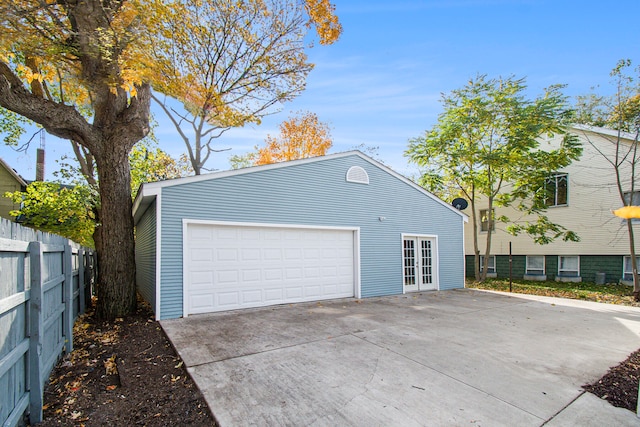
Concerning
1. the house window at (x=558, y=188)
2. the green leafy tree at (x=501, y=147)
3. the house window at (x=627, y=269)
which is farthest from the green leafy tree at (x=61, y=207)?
the house window at (x=627, y=269)

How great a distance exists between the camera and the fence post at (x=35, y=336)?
2.73 meters

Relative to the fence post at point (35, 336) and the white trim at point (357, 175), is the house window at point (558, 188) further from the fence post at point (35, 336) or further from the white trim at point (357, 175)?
the fence post at point (35, 336)

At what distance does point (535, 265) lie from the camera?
14.9 metres

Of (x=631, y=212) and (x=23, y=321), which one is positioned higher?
(x=631, y=212)

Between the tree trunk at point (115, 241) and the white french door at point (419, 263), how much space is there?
761cm

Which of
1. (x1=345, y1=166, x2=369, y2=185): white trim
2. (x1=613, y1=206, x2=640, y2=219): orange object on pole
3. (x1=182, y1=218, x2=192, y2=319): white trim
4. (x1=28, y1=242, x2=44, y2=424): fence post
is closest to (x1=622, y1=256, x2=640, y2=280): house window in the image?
(x1=345, y1=166, x2=369, y2=185): white trim

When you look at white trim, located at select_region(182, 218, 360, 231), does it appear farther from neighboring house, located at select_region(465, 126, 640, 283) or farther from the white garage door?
neighboring house, located at select_region(465, 126, 640, 283)

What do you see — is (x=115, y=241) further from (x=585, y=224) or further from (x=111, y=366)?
(x=585, y=224)

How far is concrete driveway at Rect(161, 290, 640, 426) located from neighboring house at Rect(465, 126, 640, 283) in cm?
701

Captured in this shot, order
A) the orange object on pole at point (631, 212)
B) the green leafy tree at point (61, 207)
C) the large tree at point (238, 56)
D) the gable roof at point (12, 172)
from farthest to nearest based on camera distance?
the gable roof at point (12, 172)
the green leafy tree at point (61, 207)
the large tree at point (238, 56)
the orange object on pole at point (631, 212)

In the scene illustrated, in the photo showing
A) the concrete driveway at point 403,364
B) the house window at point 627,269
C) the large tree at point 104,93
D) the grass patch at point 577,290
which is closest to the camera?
the concrete driveway at point 403,364

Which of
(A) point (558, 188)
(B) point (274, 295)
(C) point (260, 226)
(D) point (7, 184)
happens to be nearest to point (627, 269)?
(A) point (558, 188)

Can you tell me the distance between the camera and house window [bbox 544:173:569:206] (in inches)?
551

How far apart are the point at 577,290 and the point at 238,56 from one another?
14541mm
